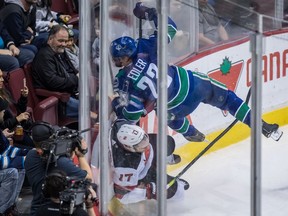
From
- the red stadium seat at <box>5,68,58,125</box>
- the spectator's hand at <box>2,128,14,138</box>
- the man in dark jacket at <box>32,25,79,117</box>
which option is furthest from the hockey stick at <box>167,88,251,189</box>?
the man in dark jacket at <box>32,25,79,117</box>

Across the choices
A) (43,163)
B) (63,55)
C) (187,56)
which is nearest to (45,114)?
(63,55)

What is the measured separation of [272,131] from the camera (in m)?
3.85

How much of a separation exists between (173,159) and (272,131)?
529mm

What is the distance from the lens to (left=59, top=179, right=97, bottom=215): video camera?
3.95 metres

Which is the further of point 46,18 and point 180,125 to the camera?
point 46,18

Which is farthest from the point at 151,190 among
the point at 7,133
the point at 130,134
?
the point at 7,133

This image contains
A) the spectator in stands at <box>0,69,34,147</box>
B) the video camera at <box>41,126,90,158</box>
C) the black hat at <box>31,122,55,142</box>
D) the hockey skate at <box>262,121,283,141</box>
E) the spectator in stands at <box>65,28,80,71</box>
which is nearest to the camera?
the hockey skate at <box>262,121,283,141</box>

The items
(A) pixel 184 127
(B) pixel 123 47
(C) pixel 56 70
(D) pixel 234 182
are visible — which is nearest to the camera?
(D) pixel 234 182

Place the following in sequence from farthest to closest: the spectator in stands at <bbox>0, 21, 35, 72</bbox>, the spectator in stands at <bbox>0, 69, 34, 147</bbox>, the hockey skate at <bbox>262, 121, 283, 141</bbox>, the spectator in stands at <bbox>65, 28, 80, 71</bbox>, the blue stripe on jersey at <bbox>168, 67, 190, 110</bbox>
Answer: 1. the spectator in stands at <bbox>65, 28, 80, 71</bbox>
2. the spectator in stands at <bbox>0, 21, 35, 72</bbox>
3. the spectator in stands at <bbox>0, 69, 34, 147</bbox>
4. the blue stripe on jersey at <bbox>168, 67, 190, 110</bbox>
5. the hockey skate at <bbox>262, 121, 283, 141</bbox>

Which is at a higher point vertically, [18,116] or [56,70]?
[56,70]

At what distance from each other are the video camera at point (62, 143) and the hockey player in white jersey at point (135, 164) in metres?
0.19

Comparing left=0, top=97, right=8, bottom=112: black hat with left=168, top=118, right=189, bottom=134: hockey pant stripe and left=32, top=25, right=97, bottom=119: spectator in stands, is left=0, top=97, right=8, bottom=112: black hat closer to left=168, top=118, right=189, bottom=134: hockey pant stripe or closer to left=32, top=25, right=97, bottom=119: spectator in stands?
left=32, top=25, right=97, bottom=119: spectator in stands

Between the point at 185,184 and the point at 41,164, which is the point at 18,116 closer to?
the point at 41,164

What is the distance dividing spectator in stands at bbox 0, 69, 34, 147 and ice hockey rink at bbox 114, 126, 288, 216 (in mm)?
1884
